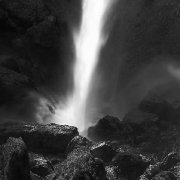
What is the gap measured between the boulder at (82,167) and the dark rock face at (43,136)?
16.0ft

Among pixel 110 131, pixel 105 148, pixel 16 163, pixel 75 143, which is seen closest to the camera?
pixel 16 163

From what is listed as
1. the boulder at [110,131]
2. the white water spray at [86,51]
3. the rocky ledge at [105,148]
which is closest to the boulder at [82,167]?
the rocky ledge at [105,148]

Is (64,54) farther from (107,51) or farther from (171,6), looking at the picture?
(171,6)

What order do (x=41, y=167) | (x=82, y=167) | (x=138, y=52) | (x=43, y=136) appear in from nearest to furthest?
(x=82, y=167), (x=41, y=167), (x=43, y=136), (x=138, y=52)

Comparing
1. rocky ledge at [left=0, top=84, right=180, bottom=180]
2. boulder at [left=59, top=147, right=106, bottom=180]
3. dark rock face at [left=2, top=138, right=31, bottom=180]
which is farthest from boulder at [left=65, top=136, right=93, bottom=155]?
dark rock face at [left=2, top=138, right=31, bottom=180]

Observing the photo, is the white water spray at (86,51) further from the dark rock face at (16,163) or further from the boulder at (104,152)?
the dark rock face at (16,163)

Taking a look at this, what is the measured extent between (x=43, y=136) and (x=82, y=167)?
7510 mm

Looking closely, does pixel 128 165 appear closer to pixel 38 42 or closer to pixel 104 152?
pixel 104 152

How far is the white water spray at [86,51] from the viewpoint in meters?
38.1

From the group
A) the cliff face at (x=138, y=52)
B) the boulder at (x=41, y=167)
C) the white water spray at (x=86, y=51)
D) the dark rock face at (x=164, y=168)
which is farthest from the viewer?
the cliff face at (x=138, y=52)

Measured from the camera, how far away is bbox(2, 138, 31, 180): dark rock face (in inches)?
646

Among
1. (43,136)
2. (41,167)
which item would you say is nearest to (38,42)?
(43,136)

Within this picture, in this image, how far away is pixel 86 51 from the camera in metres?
45.6

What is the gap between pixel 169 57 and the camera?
134 feet
